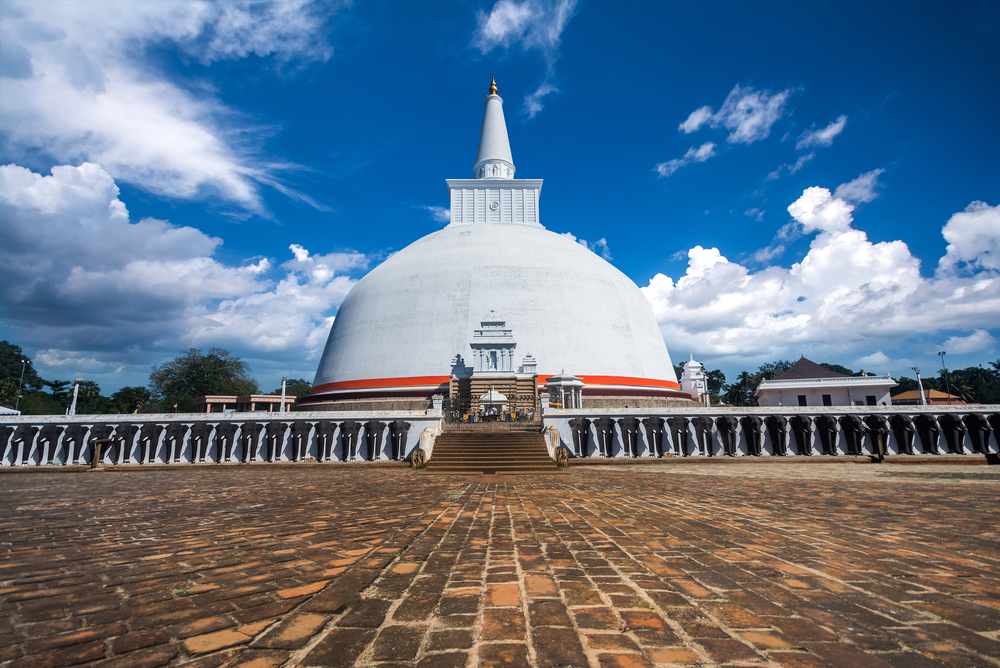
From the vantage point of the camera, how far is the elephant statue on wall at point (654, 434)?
17672 millimetres

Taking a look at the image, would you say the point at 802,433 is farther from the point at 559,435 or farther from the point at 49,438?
the point at 49,438

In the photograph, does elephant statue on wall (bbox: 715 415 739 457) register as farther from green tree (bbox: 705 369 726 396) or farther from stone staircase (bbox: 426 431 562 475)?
green tree (bbox: 705 369 726 396)

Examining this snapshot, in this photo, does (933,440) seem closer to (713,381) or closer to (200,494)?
(200,494)

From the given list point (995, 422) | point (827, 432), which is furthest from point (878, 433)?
point (995, 422)

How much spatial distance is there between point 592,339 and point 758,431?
10.3 metres

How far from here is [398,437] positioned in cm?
1780

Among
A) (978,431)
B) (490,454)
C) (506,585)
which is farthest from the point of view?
(978,431)

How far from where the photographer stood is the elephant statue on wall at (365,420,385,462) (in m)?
17.7

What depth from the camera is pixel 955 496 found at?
767cm

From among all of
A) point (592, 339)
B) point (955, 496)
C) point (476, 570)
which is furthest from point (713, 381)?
point (476, 570)

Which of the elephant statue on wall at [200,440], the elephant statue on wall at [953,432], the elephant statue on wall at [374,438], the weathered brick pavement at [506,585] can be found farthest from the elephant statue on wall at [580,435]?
the elephant statue on wall at [200,440]

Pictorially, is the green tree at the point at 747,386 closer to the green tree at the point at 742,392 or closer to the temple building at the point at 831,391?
the green tree at the point at 742,392

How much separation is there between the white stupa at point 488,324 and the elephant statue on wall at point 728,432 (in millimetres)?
7507

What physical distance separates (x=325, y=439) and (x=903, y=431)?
74.0 feet
